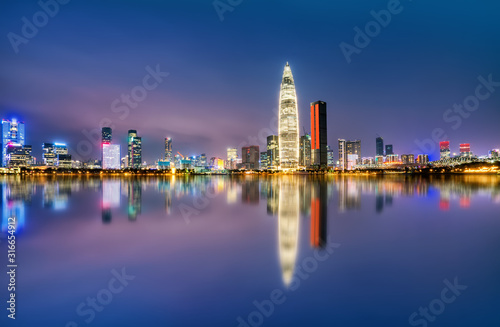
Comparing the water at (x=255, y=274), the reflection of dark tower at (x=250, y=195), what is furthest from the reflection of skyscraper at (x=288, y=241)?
the reflection of dark tower at (x=250, y=195)

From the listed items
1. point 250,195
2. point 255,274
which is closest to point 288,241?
point 255,274

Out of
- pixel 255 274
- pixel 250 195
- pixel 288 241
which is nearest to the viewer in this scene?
pixel 255 274

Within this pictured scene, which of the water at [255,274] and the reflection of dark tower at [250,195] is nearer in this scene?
the water at [255,274]

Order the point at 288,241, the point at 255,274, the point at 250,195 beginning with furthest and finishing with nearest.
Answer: the point at 250,195 → the point at 288,241 → the point at 255,274

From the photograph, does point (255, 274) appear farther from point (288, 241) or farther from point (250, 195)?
point (250, 195)

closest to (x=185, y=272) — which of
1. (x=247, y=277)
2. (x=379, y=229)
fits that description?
(x=247, y=277)

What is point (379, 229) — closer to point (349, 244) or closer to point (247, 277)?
point (349, 244)

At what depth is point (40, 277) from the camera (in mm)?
8891

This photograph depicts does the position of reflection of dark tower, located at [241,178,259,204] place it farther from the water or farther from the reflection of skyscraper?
the water

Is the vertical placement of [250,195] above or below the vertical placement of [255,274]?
below

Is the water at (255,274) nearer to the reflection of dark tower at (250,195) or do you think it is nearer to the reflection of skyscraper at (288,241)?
the reflection of skyscraper at (288,241)

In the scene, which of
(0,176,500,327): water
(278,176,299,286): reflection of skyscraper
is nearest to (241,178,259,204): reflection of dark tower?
(278,176,299,286): reflection of skyscraper

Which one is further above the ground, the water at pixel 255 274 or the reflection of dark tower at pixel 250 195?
the water at pixel 255 274

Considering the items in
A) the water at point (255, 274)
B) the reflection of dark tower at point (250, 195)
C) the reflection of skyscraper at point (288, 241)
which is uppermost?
the reflection of skyscraper at point (288, 241)
